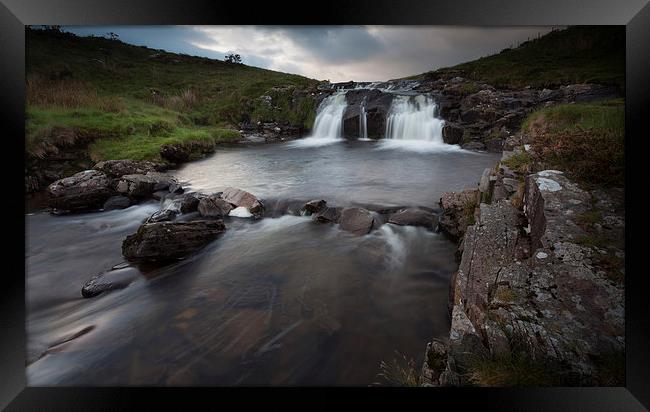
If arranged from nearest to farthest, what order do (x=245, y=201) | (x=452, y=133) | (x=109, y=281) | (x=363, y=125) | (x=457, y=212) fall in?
(x=109, y=281) → (x=457, y=212) → (x=245, y=201) → (x=452, y=133) → (x=363, y=125)

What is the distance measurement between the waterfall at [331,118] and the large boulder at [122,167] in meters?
6.61

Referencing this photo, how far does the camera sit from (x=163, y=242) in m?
3.38

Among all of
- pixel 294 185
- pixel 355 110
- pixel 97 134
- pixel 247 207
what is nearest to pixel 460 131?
pixel 355 110

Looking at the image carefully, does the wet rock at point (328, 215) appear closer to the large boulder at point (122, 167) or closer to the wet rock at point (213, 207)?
the wet rock at point (213, 207)

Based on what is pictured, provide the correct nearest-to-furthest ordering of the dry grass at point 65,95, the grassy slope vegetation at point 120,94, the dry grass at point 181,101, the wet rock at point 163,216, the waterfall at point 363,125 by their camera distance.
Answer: the dry grass at point 65,95 → the grassy slope vegetation at point 120,94 → the wet rock at point 163,216 → the dry grass at point 181,101 → the waterfall at point 363,125

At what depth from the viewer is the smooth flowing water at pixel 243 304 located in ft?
6.91

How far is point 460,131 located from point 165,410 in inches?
354

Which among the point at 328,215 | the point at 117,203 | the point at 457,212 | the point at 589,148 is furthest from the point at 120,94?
the point at 589,148

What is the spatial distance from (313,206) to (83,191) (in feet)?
10.8

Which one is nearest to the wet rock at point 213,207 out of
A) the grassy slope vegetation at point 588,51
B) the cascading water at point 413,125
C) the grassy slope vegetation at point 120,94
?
the grassy slope vegetation at point 120,94

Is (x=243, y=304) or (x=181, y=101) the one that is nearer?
(x=243, y=304)

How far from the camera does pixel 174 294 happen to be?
286 centimetres

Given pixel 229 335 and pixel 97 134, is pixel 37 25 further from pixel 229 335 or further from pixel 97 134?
pixel 97 134

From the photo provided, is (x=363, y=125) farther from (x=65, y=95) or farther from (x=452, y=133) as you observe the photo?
(x=65, y=95)
